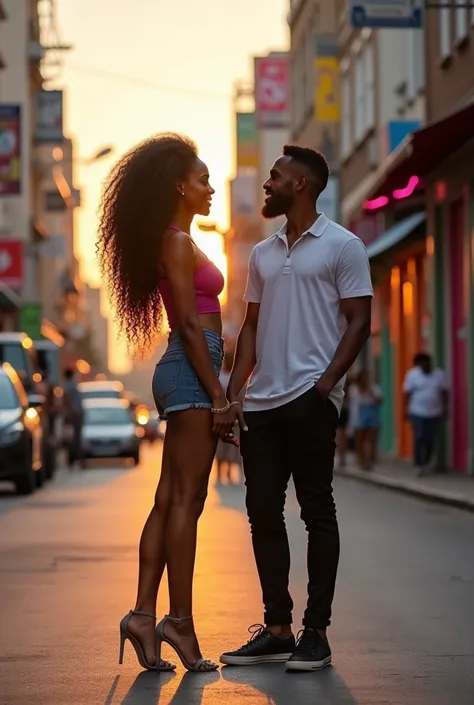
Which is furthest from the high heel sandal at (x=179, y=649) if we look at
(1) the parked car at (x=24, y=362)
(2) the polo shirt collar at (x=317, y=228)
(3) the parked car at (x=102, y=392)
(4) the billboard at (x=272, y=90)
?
(4) the billboard at (x=272, y=90)

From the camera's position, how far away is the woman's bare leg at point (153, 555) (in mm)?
7105

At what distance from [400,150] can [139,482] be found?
7618 millimetres

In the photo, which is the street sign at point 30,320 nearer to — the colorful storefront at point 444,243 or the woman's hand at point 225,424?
the colorful storefront at point 444,243

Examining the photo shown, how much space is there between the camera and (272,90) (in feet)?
195

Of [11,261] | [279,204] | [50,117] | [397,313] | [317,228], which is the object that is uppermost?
[50,117]

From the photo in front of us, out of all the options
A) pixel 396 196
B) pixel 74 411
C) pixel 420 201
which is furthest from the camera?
pixel 74 411

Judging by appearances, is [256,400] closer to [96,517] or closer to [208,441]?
[208,441]

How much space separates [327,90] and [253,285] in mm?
34030

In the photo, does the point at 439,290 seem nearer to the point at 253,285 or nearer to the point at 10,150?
the point at 253,285

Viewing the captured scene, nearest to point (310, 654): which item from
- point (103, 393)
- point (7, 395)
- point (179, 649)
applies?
point (179, 649)

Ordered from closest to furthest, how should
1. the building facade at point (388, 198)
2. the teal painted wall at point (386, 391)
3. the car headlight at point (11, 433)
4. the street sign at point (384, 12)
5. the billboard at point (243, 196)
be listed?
the car headlight at point (11, 433), the street sign at point (384, 12), the building facade at point (388, 198), the teal painted wall at point (386, 391), the billboard at point (243, 196)

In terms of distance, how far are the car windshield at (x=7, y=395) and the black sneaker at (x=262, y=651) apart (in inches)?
619

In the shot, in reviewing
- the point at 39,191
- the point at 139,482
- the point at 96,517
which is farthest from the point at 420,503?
the point at 39,191

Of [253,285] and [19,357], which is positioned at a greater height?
[253,285]
